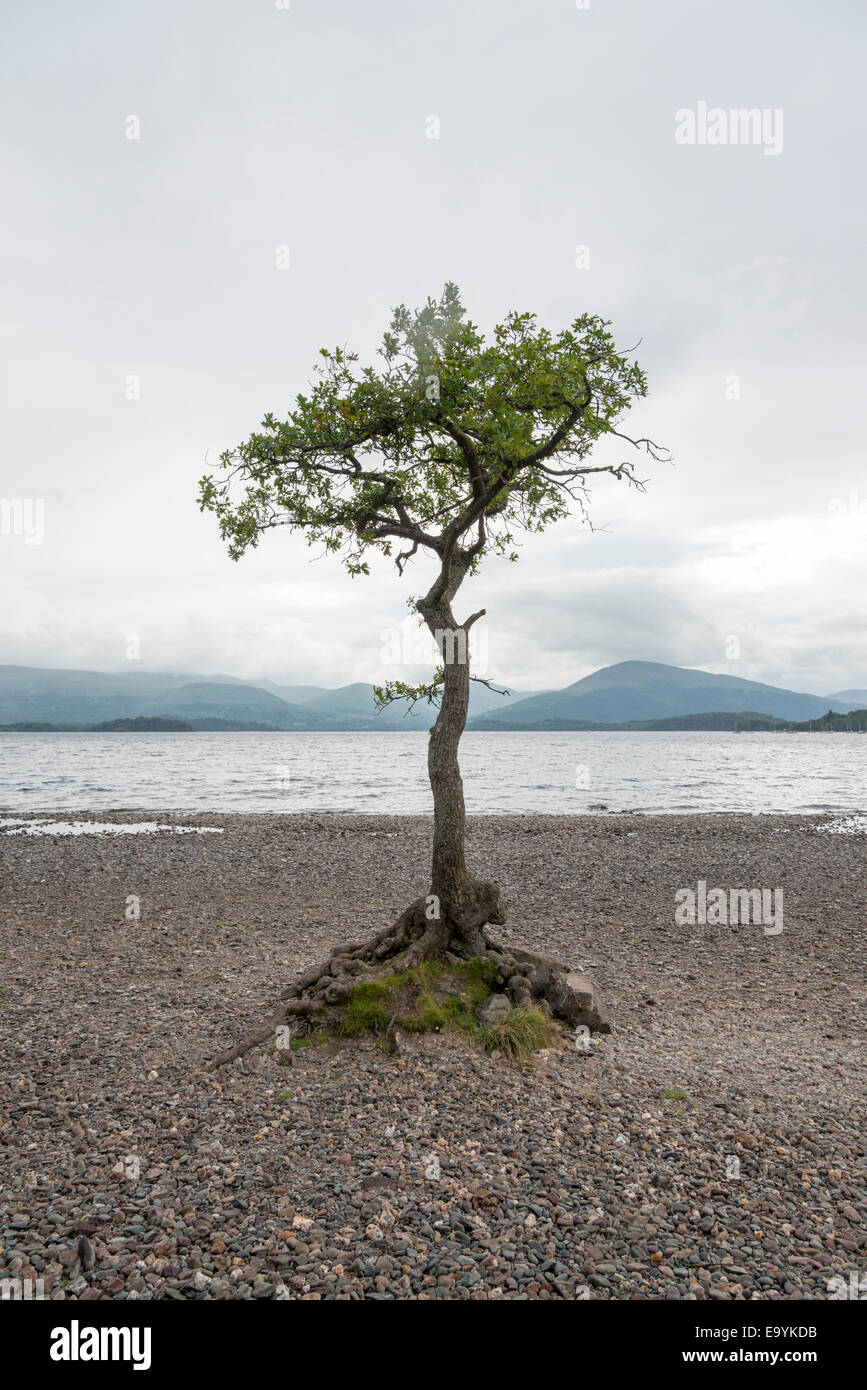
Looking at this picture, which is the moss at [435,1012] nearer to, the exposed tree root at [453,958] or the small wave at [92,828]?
the exposed tree root at [453,958]

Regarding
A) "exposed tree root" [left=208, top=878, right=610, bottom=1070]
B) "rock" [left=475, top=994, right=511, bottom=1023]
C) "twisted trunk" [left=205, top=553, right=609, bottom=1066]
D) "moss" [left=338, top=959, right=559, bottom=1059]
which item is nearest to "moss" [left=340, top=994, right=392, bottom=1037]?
"moss" [left=338, top=959, right=559, bottom=1059]

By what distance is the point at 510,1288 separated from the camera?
524cm

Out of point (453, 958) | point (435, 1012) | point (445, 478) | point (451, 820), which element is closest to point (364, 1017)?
point (435, 1012)

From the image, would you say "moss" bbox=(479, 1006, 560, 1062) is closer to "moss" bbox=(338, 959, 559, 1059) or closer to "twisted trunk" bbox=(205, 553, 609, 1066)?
"moss" bbox=(338, 959, 559, 1059)

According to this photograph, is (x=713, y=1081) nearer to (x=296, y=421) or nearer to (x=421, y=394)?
(x=421, y=394)

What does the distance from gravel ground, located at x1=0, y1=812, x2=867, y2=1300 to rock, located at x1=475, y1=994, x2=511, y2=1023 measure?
781 mm

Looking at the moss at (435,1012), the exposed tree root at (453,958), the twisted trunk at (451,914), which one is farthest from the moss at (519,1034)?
the twisted trunk at (451,914)

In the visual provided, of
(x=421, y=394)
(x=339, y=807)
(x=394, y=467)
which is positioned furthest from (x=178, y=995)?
(x=339, y=807)

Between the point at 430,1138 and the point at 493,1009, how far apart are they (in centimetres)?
272

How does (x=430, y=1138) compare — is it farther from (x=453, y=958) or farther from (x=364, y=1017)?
(x=453, y=958)

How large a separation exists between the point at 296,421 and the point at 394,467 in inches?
64.6

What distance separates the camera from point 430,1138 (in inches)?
289

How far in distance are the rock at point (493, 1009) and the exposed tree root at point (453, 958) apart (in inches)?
7.8

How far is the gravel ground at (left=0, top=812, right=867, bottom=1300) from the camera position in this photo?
5492 millimetres
